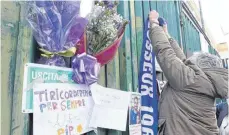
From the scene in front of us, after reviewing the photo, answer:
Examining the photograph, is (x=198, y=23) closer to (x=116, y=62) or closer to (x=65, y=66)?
(x=116, y=62)

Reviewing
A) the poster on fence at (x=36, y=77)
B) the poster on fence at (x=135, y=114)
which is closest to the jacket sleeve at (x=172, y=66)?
the poster on fence at (x=135, y=114)

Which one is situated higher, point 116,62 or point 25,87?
point 116,62

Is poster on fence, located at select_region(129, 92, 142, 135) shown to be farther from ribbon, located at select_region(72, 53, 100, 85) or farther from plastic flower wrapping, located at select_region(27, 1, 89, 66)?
plastic flower wrapping, located at select_region(27, 1, 89, 66)

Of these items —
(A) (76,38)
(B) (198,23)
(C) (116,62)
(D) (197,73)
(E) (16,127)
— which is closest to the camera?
(E) (16,127)

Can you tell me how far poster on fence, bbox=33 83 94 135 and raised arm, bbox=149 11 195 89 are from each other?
18.4 inches

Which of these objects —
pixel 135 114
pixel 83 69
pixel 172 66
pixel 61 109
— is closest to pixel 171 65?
pixel 172 66

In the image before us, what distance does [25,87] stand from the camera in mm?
868

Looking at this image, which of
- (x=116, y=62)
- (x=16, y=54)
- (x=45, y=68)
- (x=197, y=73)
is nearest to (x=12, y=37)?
(x=16, y=54)

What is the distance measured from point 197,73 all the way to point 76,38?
736 millimetres

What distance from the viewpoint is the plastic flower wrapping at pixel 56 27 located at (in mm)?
918

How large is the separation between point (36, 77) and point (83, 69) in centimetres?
20

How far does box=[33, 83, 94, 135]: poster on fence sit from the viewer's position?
0.89 meters

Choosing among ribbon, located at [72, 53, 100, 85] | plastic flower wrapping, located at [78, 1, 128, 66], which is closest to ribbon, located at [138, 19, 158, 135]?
plastic flower wrapping, located at [78, 1, 128, 66]

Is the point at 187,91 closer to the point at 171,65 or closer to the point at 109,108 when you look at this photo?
the point at 171,65
